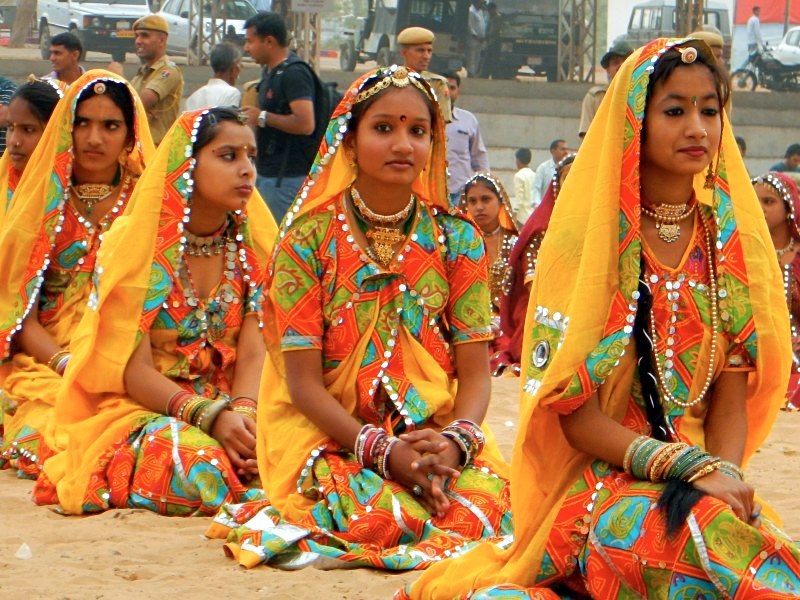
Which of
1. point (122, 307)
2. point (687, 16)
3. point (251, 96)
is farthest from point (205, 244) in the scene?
point (687, 16)

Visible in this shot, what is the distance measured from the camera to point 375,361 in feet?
15.8

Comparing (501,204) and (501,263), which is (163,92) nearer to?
(501,204)

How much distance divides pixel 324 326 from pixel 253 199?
1409 millimetres

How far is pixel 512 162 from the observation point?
21203 millimetres

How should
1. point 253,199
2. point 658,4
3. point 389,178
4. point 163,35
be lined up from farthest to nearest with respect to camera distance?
point 658,4 < point 163,35 < point 253,199 < point 389,178

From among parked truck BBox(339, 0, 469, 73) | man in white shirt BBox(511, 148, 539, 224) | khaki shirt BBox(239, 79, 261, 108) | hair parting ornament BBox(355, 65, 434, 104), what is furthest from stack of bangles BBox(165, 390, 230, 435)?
parked truck BBox(339, 0, 469, 73)

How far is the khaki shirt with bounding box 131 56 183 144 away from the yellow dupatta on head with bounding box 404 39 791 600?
703 centimetres

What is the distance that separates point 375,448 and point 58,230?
2266 millimetres

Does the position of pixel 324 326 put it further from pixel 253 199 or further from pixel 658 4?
pixel 658 4

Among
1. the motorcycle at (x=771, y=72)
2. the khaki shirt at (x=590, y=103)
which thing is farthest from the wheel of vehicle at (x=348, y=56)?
the khaki shirt at (x=590, y=103)

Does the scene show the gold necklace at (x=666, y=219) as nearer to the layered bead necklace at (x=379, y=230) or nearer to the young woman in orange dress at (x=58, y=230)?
the layered bead necklace at (x=379, y=230)

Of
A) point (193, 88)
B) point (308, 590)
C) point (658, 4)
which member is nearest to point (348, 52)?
point (193, 88)

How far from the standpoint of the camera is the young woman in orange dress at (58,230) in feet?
20.5

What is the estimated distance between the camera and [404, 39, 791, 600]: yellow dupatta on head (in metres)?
3.71
